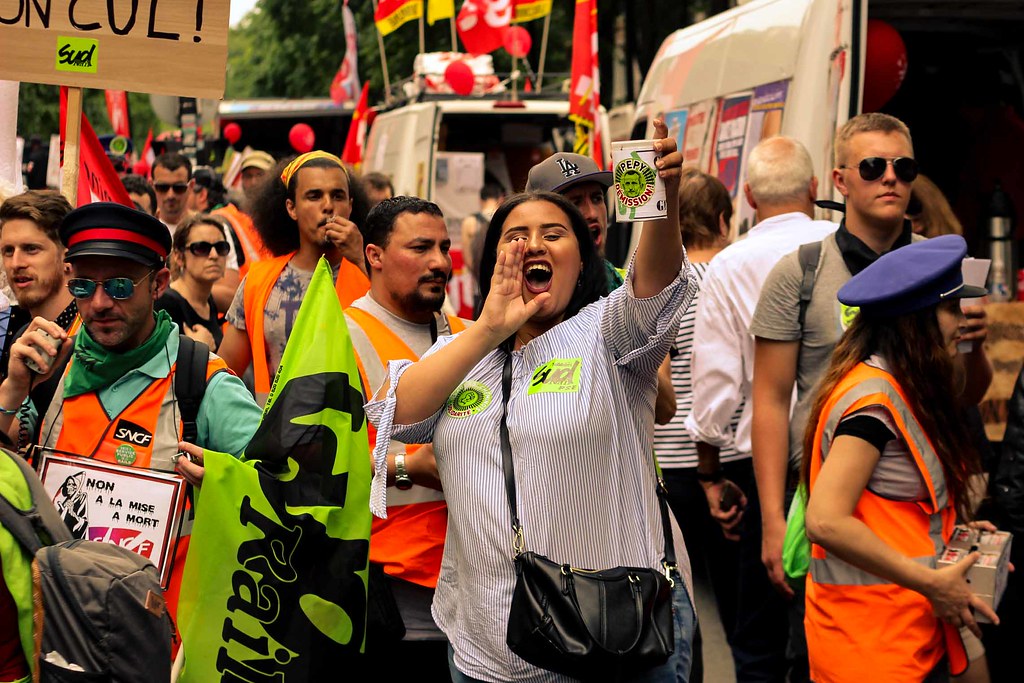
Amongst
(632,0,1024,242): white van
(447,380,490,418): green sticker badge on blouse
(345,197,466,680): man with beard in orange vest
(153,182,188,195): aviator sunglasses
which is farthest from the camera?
(153,182,188,195): aviator sunglasses

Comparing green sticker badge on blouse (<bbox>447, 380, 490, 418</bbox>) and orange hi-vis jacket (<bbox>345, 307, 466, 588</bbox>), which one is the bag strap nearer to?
green sticker badge on blouse (<bbox>447, 380, 490, 418</bbox>)

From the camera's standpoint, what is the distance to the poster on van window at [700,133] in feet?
27.9

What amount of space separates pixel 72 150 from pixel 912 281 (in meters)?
2.91

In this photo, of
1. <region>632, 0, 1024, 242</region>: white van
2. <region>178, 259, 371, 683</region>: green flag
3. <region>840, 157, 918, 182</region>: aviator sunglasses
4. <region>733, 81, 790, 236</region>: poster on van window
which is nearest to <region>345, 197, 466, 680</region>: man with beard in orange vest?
<region>178, 259, 371, 683</region>: green flag

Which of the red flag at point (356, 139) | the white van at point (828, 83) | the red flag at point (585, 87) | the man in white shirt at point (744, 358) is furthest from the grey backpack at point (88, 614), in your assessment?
the red flag at point (356, 139)

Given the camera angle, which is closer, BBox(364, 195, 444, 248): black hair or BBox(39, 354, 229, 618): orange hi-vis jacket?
BBox(39, 354, 229, 618): orange hi-vis jacket

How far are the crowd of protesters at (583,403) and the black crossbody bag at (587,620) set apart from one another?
0.09 meters

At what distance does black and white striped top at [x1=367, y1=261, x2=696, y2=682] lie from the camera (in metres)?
3.34

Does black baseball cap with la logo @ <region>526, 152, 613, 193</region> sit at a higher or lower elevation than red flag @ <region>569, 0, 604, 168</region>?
lower

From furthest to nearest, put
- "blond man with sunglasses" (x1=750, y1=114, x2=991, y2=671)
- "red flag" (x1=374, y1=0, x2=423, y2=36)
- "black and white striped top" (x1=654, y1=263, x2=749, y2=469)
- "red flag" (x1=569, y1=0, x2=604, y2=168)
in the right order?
"red flag" (x1=374, y1=0, x2=423, y2=36)
"red flag" (x1=569, y1=0, x2=604, y2=168)
"black and white striped top" (x1=654, y1=263, x2=749, y2=469)
"blond man with sunglasses" (x1=750, y1=114, x2=991, y2=671)

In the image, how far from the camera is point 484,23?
1481 cm

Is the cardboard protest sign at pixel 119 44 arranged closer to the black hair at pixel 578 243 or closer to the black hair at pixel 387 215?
the black hair at pixel 387 215

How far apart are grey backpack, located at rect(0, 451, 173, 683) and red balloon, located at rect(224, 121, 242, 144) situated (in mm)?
20061

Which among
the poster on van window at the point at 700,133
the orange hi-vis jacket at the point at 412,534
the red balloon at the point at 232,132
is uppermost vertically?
the red balloon at the point at 232,132
